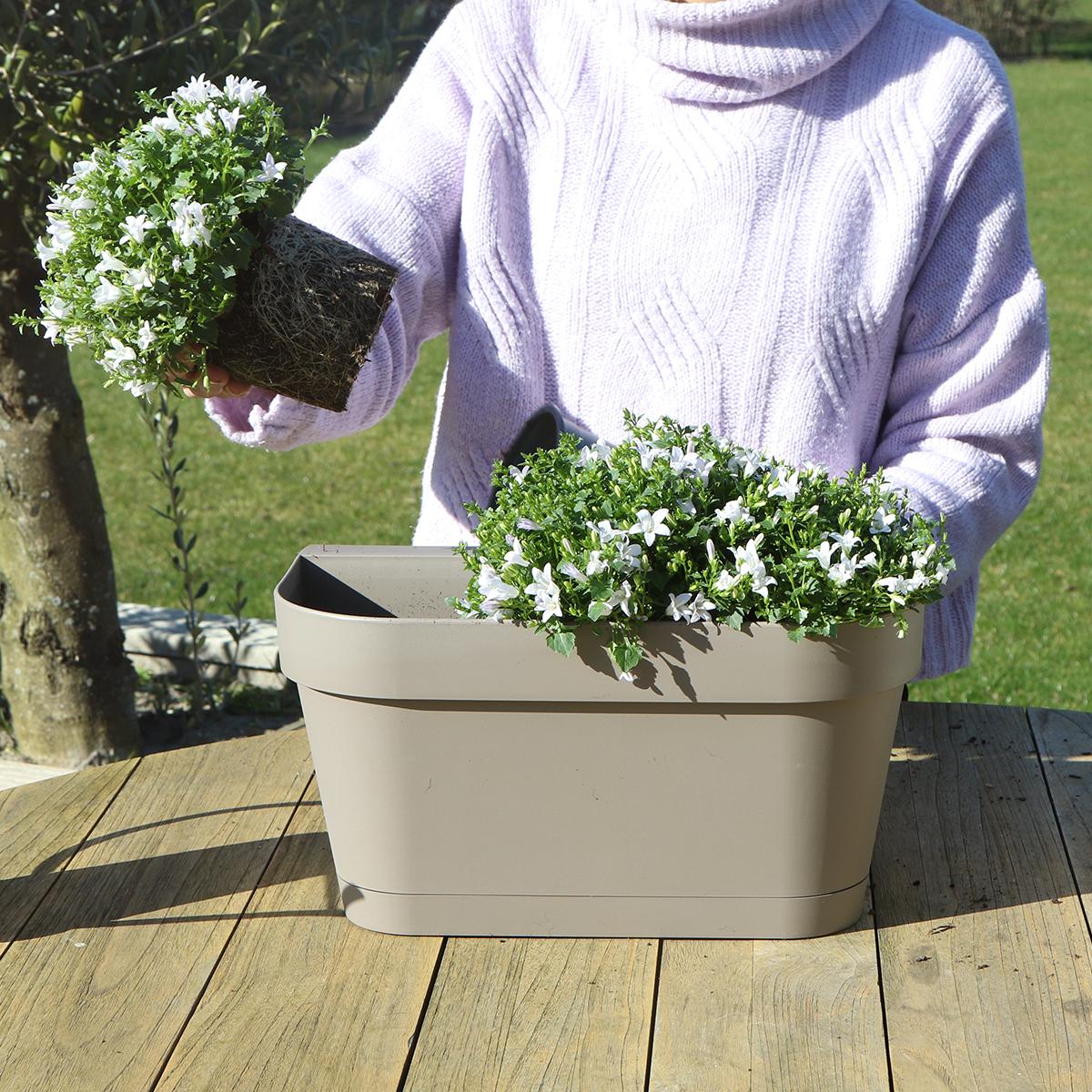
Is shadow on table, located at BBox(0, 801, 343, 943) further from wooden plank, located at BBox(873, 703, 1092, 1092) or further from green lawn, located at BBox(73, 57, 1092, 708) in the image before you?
green lawn, located at BBox(73, 57, 1092, 708)

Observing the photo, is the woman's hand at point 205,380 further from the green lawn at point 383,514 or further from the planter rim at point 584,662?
the green lawn at point 383,514

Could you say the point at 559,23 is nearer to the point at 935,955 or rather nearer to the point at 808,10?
the point at 808,10

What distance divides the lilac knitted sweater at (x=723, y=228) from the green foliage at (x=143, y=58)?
80cm

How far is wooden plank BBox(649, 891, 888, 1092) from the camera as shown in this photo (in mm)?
978

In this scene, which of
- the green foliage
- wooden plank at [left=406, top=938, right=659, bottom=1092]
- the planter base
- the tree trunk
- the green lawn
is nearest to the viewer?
wooden plank at [left=406, top=938, right=659, bottom=1092]

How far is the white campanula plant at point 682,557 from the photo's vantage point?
986 millimetres

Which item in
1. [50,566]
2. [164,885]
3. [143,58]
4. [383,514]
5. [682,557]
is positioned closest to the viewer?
[682,557]

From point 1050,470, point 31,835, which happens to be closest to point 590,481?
point 31,835

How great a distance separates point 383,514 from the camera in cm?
526

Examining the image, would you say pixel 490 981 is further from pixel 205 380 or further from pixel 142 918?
pixel 205 380

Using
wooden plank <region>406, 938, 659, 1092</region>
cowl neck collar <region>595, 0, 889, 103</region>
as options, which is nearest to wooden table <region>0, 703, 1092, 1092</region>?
wooden plank <region>406, 938, 659, 1092</region>

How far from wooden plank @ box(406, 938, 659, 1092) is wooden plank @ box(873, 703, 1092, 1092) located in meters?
0.20

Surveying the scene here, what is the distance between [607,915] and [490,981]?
4.3 inches

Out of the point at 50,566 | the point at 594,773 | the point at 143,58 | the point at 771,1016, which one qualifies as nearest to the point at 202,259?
the point at 594,773
